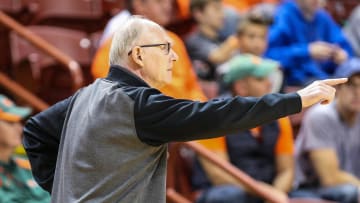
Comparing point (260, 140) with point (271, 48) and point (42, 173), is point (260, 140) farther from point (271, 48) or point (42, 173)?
point (42, 173)

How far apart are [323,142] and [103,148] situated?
1.95m

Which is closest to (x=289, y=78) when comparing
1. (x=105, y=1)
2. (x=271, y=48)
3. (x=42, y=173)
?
(x=271, y=48)

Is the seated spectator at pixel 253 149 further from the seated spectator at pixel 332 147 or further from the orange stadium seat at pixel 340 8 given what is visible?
the orange stadium seat at pixel 340 8

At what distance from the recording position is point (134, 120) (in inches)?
84.2

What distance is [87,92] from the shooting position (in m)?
2.28

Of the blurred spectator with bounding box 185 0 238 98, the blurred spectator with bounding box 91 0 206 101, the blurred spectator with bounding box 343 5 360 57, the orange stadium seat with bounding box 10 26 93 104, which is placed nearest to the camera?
the blurred spectator with bounding box 91 0 206 101

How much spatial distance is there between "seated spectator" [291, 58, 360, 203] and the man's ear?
177cm

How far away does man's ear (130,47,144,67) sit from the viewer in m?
2.25

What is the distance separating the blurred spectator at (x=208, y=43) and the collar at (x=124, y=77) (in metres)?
2.21

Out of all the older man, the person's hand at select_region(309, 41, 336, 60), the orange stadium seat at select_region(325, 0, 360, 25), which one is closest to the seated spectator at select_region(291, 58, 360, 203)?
the person's hand at select_region(309, 41, 336, 60)

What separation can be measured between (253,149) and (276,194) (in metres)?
0.29

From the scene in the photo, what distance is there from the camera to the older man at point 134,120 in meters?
2.09

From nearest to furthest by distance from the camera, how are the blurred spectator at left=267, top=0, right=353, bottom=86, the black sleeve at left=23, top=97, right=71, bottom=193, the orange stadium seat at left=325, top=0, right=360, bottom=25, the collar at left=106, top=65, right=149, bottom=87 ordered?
the collar at left=106, top=65, right=149, bottom=87 < the black sleeve at left=23, top=97, right=71, bottom=193 < the blurred spectator at left=267, top=0, right=353, bottom=86 < the orange stadium seat at left=325, top=0, right=360, bottom=25

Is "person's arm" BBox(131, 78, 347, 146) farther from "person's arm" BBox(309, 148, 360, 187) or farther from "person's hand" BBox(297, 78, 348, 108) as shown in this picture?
"person's arm" BBox(309, 148, 360, 187)
